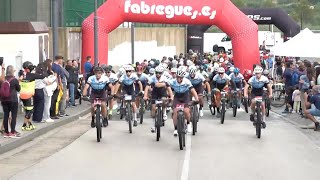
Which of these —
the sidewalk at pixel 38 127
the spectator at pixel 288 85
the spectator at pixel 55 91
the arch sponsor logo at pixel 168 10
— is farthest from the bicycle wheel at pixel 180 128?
the arch sponsor logo at pixel 168 10

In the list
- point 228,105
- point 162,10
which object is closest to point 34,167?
point 228,105

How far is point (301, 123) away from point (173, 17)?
10.8 meters

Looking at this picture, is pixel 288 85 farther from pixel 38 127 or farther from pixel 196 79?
pixel 38 127

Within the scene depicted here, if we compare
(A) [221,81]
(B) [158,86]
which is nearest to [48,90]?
(B) [158,86]

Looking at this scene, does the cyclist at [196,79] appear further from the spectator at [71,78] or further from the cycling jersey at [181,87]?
the spectator at [71,78]

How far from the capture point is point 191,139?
16.4 m

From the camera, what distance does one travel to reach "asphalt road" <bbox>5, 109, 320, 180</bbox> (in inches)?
454

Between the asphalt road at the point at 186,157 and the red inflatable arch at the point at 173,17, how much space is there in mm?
11232

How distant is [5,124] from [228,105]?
9.00 meters

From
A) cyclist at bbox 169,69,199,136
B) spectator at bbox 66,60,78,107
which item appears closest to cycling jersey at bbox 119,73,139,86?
cyclist at bbox 169,69,199,136

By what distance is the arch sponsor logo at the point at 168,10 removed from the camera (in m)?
29.4

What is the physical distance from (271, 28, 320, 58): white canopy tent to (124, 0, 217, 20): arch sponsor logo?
3906 millimetres

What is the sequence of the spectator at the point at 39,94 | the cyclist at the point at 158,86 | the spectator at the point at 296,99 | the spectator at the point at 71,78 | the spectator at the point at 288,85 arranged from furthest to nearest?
the spectator at the point at 288,85 → the spectator at the point at 71,78 → the spectator at the point at 296,99 → the spectator at the point at 39,94 → the cyclist at the point at 158,86

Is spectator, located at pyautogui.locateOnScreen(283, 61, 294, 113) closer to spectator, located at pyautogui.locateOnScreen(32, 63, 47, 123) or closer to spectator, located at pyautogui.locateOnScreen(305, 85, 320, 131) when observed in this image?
spectator, located at pyautogui.locateOnScreen(305, 85, 320, 131)
